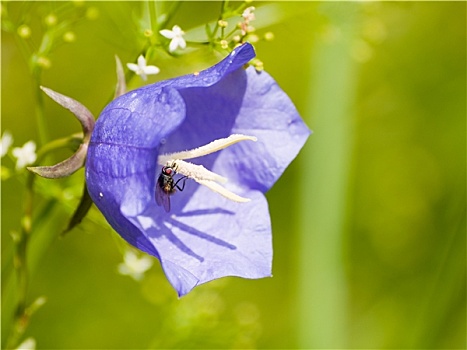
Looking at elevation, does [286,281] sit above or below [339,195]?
below

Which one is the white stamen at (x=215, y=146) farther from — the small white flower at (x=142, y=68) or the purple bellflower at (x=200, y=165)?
the small white flower at (x=142, y=68)

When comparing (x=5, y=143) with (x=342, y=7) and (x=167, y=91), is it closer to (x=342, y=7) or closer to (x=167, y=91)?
(x=167, y=91)

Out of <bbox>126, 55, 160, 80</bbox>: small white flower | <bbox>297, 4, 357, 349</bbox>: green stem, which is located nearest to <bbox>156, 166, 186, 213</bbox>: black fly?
Answer: <bbox>126, 55, 160, 80</bbox>: small white flower

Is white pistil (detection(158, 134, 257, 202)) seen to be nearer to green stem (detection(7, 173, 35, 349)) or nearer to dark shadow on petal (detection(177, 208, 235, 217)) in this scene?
dark shadow on petal (detection(177, 208, 235, 217))

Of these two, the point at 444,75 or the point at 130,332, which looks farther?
the point at 444,75

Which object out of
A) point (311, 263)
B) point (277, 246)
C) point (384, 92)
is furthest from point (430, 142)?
point (311, 263)

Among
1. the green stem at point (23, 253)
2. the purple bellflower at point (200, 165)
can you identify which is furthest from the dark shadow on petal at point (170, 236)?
the green stem at point (23, 253)

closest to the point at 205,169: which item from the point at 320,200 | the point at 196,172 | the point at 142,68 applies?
the point at 196,172
